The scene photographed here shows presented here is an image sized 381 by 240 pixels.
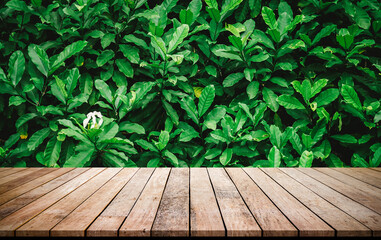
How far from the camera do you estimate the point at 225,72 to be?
239cm

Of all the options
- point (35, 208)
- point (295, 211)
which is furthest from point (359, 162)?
point (35, 208)

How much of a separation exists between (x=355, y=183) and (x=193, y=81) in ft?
4.93

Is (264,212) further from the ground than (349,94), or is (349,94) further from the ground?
(349,94)

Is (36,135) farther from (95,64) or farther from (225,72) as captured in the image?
(225,72)

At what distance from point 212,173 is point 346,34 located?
64.1 inches

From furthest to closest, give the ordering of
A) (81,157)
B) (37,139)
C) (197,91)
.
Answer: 1. (197,91)
2. (37,139)
3. (81,157)

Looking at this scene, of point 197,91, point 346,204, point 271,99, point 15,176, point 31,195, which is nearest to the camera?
point 346,204

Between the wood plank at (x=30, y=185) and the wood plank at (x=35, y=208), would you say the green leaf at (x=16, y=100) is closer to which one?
the wood plank at (x=30, y=185)

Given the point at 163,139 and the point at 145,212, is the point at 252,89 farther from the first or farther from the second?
the point at 145,212

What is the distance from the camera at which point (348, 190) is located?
131 centimetres

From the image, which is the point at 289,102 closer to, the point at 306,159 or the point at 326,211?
the point at 306,159

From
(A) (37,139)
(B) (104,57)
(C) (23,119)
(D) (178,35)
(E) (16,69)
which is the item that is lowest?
(A) (37,139)

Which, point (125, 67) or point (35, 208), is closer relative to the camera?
point (35, 208)

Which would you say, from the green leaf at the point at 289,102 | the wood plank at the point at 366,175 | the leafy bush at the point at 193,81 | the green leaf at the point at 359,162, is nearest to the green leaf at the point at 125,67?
the leafy bush at the point at 193,81
